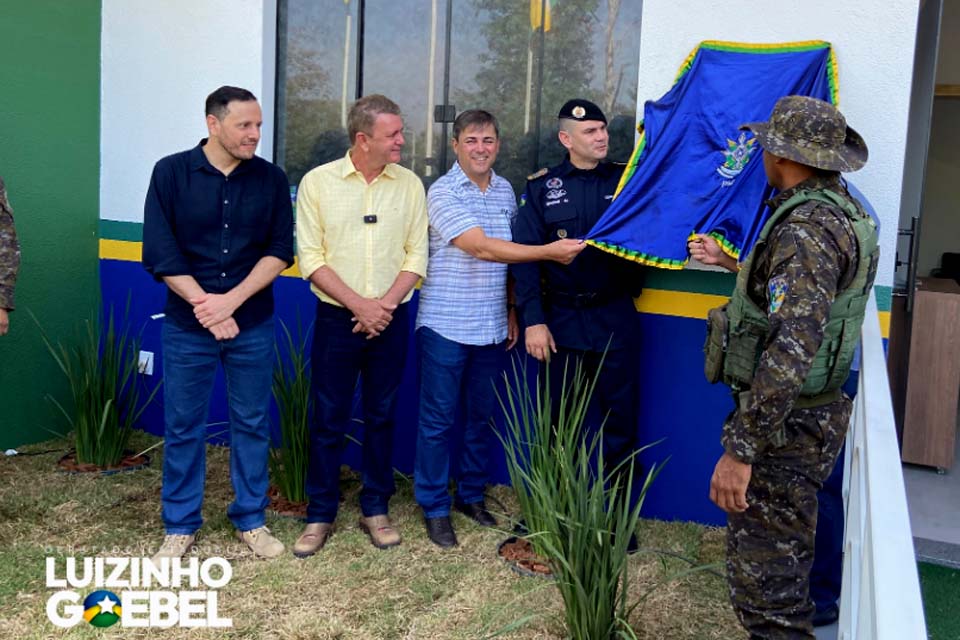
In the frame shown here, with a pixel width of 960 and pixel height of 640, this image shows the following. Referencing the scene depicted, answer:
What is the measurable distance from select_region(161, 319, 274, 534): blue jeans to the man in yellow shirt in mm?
191

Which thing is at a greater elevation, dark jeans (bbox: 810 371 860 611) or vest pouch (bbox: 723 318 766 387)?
vest pouch (bbox: 723 318 766 387)

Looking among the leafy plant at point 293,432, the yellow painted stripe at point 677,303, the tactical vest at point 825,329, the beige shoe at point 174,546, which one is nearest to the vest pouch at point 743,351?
the tactical vest at point 825,329

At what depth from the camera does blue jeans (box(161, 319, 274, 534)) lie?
10.6 ft

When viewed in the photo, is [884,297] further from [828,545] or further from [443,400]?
[443,400]

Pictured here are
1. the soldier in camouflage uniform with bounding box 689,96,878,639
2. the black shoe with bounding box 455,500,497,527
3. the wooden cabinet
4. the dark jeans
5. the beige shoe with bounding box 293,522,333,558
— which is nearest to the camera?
the soldier in camouflage uniform with bounding box 689,96,878,639

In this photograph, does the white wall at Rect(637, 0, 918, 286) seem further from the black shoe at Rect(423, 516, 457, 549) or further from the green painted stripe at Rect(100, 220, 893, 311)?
the black shoe at Rect(423, 516, 457, 549)

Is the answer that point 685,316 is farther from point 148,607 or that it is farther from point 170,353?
point 148,607

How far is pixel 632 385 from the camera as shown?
3.39 metres

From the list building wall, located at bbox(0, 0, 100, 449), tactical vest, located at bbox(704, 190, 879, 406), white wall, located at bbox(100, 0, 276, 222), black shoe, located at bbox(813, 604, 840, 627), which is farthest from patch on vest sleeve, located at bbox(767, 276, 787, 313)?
building wall, located at bbox(0, 0, 100, 449)

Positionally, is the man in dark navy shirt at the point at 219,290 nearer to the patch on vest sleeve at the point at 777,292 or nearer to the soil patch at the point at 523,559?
the soil patch at the point at 523,559

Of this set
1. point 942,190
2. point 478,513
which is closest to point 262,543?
point 478,513

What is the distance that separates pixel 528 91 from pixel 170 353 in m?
1.81

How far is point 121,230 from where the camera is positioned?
472cm

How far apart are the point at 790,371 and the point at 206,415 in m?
2.07
